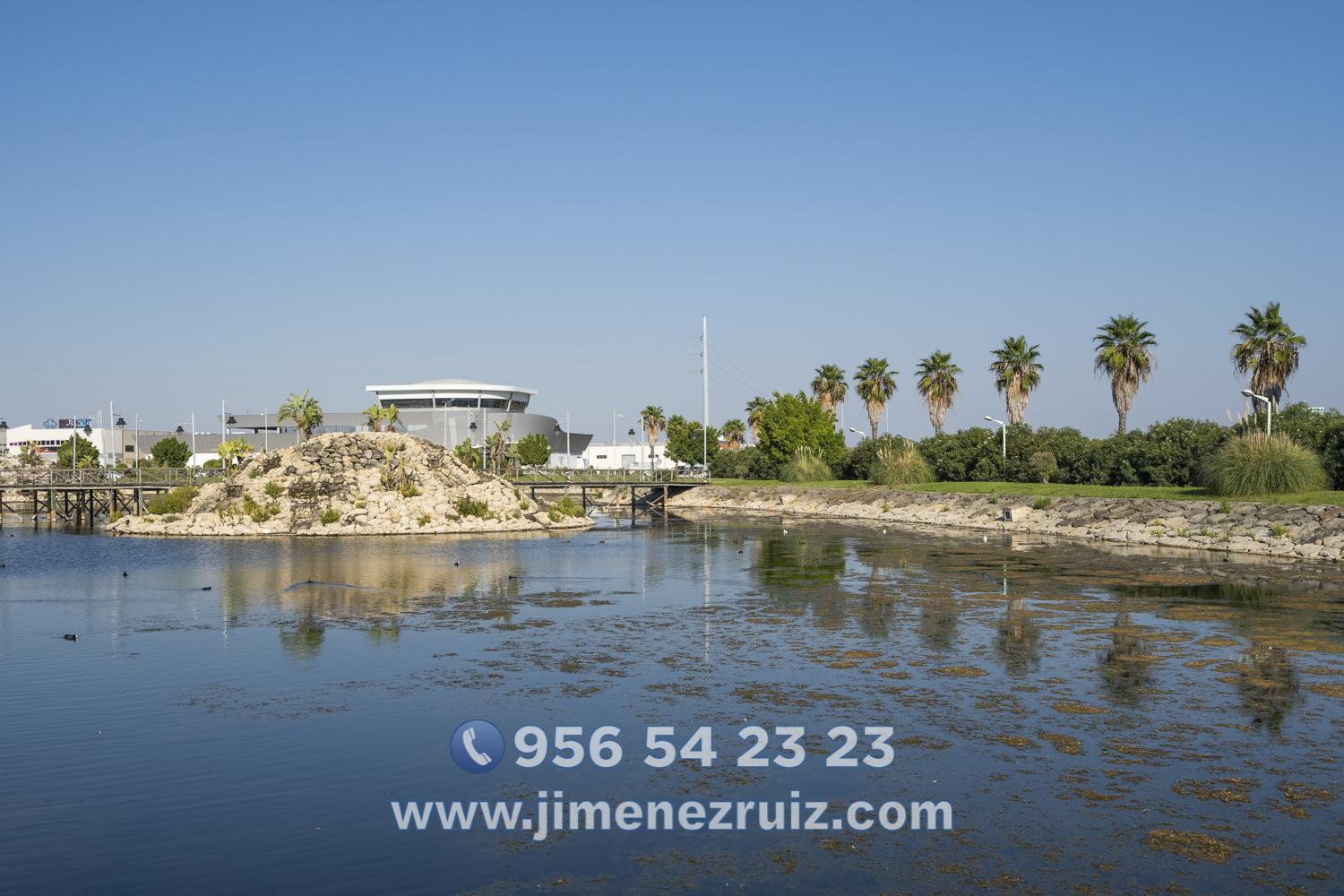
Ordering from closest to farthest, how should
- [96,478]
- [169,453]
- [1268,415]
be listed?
[1268,415] → [96,478] → [169,453]

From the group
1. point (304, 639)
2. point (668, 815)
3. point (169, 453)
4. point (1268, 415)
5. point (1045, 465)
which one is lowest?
point (668, 815)

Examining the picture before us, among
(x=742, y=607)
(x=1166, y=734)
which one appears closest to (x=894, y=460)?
(x=742, y=607)

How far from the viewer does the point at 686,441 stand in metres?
153

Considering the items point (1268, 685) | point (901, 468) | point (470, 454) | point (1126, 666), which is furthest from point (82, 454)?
point (1268, 685)

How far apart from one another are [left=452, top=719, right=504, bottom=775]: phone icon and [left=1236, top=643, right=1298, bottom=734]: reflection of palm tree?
11133mm

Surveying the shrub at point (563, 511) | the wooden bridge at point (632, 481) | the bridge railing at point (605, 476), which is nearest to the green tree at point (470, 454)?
the bridge railing at point (605, 476)

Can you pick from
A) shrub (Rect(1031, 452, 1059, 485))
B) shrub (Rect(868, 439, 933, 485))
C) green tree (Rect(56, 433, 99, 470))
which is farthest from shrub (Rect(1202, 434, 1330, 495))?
green tree (Rect(56, 433, 99, 470))

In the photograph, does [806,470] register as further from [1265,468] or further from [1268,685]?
[1268,685]

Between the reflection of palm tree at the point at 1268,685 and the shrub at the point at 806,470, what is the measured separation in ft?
268

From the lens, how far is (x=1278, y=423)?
178 feet

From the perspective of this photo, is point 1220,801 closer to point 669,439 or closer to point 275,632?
point 275,632

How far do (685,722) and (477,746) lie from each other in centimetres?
321

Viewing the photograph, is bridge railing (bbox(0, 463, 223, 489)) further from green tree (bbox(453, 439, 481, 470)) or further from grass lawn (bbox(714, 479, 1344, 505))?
grass lawn (bbox(714, 479, 1344, 505))

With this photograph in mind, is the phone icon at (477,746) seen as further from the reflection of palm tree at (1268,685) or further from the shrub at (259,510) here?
the shrub at (259,510)
